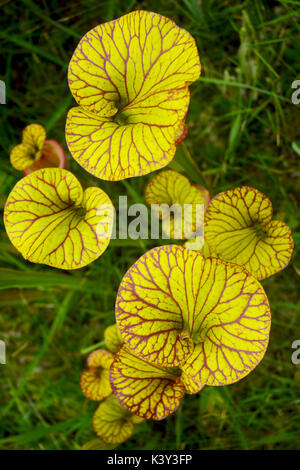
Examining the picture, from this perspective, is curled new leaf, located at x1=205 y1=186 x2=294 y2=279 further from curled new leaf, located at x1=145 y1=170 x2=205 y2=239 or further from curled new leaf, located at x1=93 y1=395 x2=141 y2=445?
curled new leaf, located at x1=93 y1=395 x2=141 y2=445

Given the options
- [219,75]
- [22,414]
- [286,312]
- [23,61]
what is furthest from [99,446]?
[23,61]

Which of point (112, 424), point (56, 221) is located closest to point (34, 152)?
point (56, 221)

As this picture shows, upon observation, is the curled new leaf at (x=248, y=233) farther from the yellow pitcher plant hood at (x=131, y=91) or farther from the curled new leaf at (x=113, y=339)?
the curled new leaf at (x=113, y=339)

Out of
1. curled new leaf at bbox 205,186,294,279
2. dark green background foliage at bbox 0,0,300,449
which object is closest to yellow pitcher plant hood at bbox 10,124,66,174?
dark green background foliage at bbox 0,0,300,449

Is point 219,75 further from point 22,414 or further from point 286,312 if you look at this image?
point 22,414

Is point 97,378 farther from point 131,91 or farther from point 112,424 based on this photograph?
point 131,91
